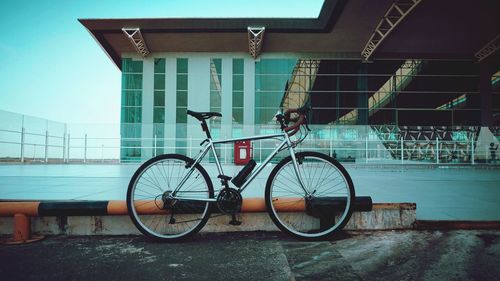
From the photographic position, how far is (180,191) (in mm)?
2537

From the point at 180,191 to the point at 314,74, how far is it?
2132 cm

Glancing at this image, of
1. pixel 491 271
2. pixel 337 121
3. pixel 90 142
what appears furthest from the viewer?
pixel 337 121

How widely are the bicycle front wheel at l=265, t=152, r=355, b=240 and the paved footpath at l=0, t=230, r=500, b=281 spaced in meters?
0.13

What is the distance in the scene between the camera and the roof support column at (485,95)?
22.2m

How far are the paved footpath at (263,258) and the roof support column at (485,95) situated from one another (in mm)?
25540

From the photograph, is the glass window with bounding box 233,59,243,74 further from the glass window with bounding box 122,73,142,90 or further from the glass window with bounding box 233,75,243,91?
the glass window with bounding box 122,73,142,90

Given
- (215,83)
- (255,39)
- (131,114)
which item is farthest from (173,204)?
(131,114)

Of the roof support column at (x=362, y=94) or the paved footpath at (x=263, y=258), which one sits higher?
the roof support column at (x=362, y=94)

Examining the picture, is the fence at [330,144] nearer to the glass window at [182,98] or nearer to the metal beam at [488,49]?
the glass window at [182,98]

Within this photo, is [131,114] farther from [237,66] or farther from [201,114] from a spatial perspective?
[201,114]

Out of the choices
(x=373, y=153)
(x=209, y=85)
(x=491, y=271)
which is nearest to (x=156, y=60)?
(x=209, y=85)

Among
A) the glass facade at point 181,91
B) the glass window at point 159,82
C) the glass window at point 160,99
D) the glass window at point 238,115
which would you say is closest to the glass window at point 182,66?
the glass facade at point 181,91

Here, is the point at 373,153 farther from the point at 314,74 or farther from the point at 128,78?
the point at 128,78

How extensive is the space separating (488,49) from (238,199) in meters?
26.4
